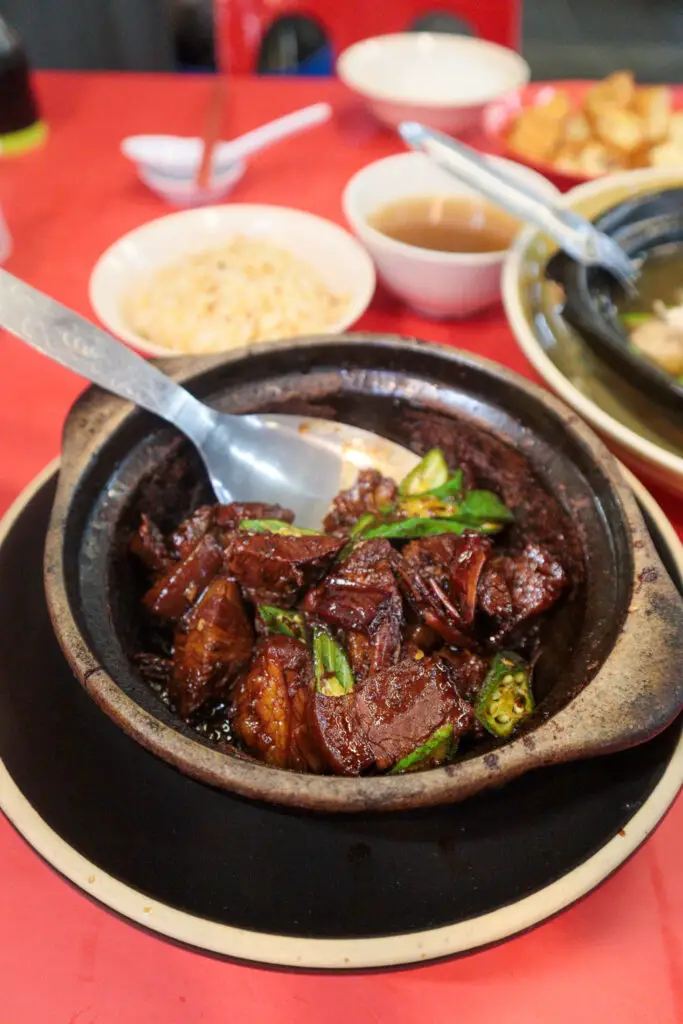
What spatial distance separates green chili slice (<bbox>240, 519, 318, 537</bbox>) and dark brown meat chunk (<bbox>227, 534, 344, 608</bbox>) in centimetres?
3

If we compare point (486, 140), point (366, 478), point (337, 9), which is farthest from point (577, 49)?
point (366, 478)

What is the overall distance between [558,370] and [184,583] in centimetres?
118

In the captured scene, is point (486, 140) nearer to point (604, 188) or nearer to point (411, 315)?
point (604, 188)

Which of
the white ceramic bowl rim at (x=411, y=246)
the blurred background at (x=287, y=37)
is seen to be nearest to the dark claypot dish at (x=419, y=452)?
the white ceramic bowl rim at (x=411, y=246)

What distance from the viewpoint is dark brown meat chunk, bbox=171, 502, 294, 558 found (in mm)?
1486

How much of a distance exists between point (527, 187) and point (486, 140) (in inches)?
50.1

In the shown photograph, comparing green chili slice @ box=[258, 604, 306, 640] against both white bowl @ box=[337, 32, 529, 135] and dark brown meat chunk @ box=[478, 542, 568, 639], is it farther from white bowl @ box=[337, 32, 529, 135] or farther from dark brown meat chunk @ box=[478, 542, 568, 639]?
white bowl @ box=[337, 32, 529, 135]

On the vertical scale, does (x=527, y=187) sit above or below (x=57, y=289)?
above

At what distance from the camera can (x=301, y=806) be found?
3.10 ft

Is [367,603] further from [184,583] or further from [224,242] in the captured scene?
[224,242]

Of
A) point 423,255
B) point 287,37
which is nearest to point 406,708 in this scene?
point 423,255

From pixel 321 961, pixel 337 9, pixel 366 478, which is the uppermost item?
pixel 337 9

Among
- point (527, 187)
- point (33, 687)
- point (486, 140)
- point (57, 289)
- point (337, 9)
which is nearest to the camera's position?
point (33, 687)

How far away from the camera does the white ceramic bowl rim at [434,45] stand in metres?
3.19
